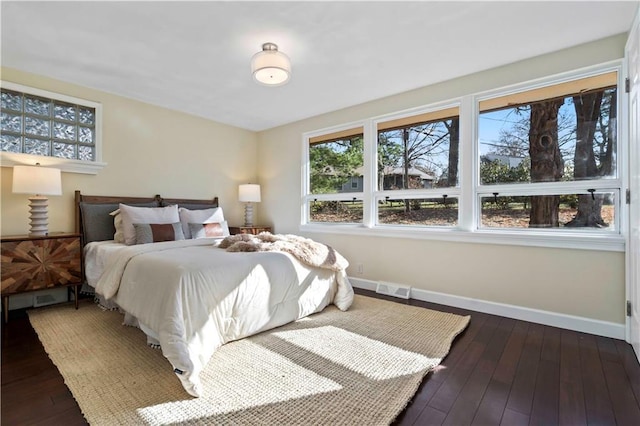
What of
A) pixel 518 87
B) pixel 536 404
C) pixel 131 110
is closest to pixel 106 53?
pixel 131 110

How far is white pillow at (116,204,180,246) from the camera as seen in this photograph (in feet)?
10.5

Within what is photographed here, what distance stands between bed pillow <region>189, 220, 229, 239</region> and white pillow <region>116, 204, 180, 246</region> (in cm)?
22

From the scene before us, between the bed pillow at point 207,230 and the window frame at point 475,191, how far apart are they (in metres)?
1.24

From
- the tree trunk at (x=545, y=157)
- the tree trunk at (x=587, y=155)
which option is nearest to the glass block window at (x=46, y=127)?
the tree trunk at (x=545, y=157)

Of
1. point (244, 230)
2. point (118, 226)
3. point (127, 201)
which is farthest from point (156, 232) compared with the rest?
point (244, 230)

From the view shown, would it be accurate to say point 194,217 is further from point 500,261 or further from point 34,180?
point 500,261

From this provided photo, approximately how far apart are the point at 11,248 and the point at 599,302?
16.2ft

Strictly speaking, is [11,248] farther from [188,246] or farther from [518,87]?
[518,87]

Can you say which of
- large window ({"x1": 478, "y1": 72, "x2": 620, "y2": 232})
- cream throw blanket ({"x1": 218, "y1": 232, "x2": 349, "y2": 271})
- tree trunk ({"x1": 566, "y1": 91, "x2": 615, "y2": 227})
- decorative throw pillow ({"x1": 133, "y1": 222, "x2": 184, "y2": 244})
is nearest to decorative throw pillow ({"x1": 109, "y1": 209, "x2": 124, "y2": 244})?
decorative throw pillow ({"x1": 133, "y1": 222, "x2": 184, "y2": 244})

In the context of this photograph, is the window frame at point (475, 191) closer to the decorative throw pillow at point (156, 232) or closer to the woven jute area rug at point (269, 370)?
the woven jute area rug at point (269, 370)

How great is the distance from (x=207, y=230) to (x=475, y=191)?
3.10m

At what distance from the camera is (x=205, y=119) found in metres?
4.61

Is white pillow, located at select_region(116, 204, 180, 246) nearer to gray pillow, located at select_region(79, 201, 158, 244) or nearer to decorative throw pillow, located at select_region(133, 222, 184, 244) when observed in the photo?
decorative throw pillow, located at select_region(133, 222, 184, 244)

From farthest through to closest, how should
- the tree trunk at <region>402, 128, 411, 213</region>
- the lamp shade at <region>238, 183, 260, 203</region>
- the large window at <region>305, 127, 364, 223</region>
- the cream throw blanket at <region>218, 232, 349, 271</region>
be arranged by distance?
the lamp shade at <region>238, 183, 260, 203</region>
the large window at <region>305, 127, 364, 223</region>
the tree trunk at <region>402, 128, 411, 213</region>
the cream throw blanket at <region>218, 232, 349, 271</region>
